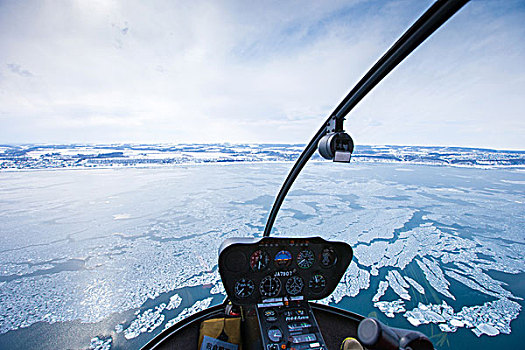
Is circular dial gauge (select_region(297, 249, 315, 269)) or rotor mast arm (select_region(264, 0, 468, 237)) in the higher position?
rotor mast arm (select_region(264, 0, 468, 237))

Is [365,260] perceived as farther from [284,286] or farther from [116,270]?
[116,270]

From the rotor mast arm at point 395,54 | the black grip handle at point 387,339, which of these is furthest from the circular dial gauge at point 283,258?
the black grip handle at point 387,339

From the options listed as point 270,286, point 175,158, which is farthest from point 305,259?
point 175,158

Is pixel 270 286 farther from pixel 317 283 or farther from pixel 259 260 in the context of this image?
pixel 317 283

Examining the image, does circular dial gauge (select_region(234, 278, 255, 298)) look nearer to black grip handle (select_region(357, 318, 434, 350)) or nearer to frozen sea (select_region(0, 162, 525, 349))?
black grip handle (select_region(357, 318, 434, 350))

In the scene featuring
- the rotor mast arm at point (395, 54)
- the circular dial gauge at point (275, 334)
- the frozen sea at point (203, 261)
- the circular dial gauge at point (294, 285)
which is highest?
the rotor mast arm at point (395, 54)

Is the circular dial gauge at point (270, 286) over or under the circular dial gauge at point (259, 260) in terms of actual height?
under

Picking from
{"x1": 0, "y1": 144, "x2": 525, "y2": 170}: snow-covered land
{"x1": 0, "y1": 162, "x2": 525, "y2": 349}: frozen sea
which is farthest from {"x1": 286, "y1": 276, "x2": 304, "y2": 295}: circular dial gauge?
{"x1": 0, "y1": 144, "x2": 525, "y2": 170}: snow-covered land

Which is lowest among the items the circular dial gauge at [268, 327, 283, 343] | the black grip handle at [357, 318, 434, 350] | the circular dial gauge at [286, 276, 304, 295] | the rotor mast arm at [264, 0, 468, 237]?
the circular dial gauge at [268, 327, 283, 343]

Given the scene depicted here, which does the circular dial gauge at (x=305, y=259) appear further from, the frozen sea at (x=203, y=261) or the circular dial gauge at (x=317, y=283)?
the frozen sea at (x=203, y=261)
